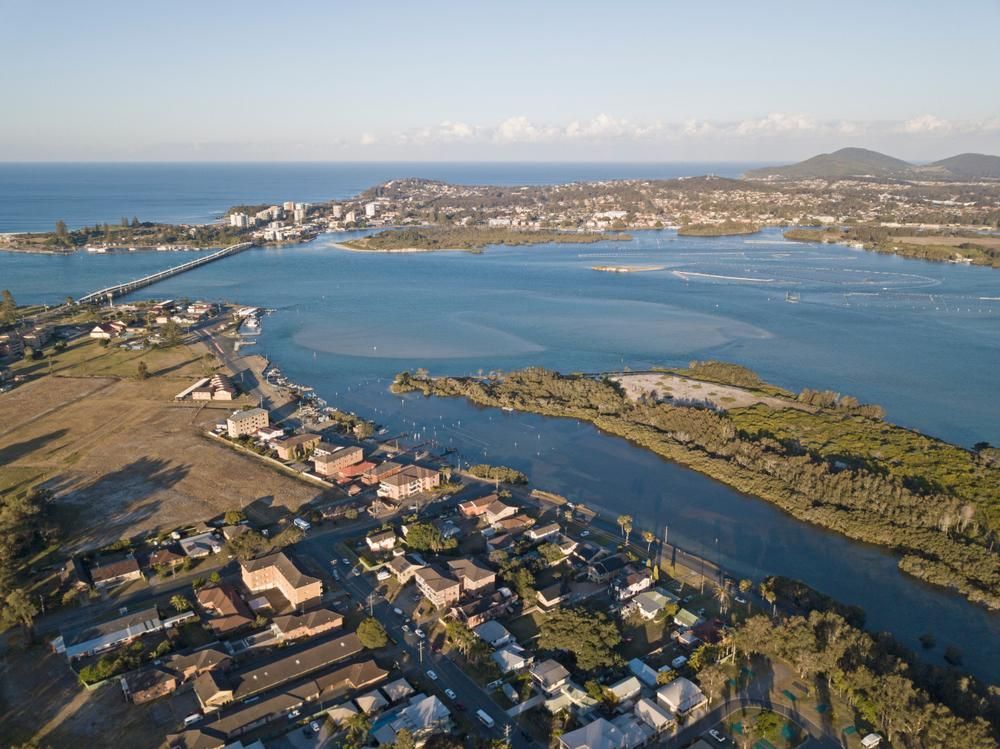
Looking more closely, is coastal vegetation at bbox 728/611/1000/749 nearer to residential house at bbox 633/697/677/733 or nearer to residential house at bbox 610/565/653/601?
residential house at bbox 633/697/677/733

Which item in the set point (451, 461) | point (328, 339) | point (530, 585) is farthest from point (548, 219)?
point (530, 585)

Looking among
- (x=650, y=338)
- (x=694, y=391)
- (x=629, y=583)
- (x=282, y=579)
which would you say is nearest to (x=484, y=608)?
(x=629, y=583)

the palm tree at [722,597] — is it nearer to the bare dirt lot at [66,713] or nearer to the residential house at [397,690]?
the residential house at [397,690]

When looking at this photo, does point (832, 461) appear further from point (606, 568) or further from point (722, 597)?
point (606, 568)

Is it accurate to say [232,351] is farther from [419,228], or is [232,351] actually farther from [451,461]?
[419,228]

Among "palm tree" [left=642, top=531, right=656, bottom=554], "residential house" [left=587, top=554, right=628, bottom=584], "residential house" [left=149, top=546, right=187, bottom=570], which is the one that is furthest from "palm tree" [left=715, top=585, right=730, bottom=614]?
"residential house" [left=149, top=546, right=187, bottom=570]

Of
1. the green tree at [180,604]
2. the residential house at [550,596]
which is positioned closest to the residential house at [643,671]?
the residential house at [550,596]

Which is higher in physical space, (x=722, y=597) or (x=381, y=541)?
(x=381, y=541)
